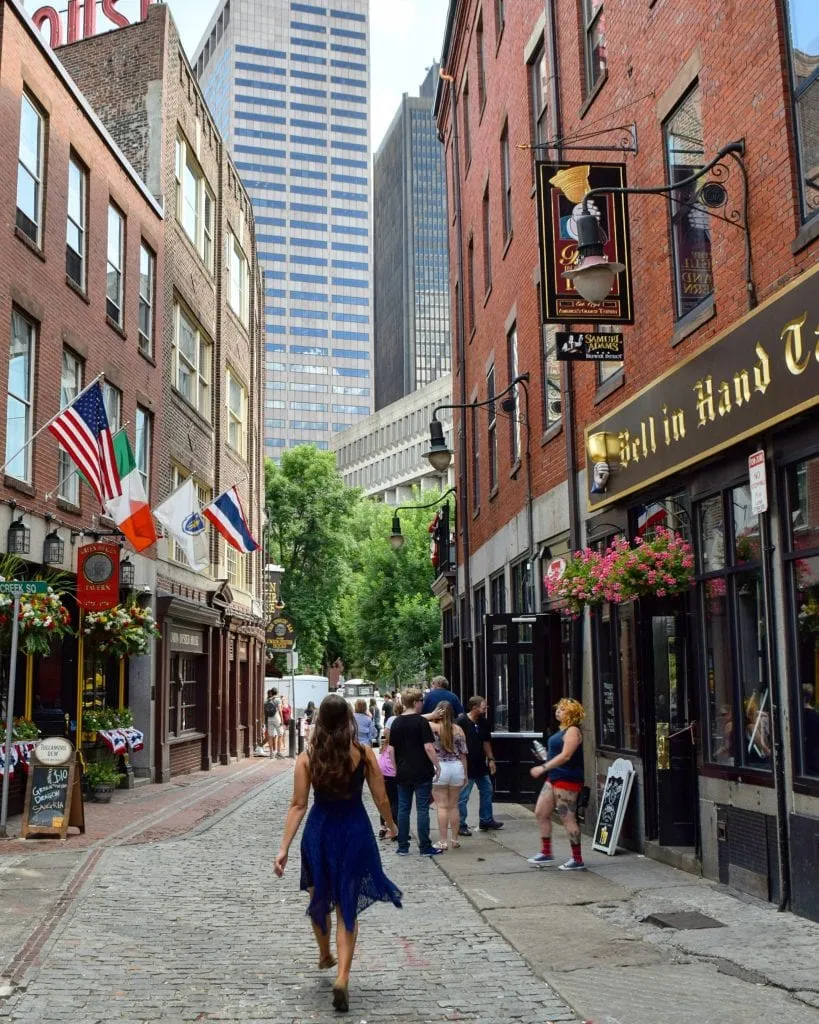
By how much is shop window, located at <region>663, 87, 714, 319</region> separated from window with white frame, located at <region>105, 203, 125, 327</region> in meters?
12.0

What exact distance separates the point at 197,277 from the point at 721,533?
19.6 metres

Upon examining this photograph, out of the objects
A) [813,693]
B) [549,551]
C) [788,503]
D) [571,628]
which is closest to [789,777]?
[813,693]

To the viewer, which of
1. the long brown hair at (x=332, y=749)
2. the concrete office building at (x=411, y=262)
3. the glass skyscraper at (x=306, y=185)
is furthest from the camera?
the concrete office building at (x=411, y=262)

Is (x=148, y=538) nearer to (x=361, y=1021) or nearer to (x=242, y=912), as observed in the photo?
(x=242, y=912)

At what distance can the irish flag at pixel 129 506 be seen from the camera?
16547 millimetres

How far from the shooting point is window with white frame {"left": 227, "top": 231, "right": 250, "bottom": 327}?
31.4 metres

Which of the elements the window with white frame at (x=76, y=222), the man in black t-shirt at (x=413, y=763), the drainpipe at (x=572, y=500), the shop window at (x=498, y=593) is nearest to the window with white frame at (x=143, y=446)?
the window with white frame at (x=76, y=222)

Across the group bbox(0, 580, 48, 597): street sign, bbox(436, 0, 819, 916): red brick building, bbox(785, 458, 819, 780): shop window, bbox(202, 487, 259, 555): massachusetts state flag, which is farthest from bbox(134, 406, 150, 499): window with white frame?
bbox(785, 458, 819, 780): shop window

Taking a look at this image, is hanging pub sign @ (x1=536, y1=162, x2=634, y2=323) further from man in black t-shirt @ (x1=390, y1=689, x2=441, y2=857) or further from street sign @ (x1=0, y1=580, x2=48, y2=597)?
street sign @ (x1=0, y1=580, x2=48, y2=597)

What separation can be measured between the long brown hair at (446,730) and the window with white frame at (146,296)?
12.4 meters

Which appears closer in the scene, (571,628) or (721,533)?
(721,533)

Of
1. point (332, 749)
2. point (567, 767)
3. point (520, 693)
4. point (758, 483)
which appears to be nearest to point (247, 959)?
point (332, 749)

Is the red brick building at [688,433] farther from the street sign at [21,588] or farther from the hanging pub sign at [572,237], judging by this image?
the street sign at [21,588]

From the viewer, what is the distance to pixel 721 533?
32.7 ft
